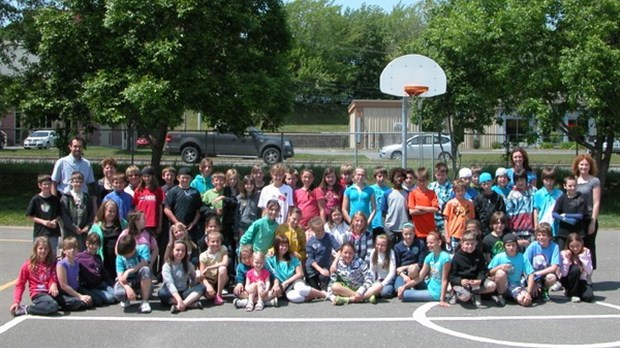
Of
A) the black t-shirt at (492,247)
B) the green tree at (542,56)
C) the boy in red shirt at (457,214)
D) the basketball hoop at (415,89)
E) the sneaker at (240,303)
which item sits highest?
the green tree at (542,56)

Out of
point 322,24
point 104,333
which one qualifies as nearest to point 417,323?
point 104,333

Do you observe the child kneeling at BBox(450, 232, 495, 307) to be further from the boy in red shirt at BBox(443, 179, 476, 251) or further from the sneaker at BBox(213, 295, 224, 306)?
the sneaker at BBox(213, 295, 224, 306)

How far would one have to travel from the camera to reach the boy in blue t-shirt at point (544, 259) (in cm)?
812

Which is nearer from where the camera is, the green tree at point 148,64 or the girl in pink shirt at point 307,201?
the girl in pink shirt at point 307,201

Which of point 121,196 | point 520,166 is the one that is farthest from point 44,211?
point 520,166

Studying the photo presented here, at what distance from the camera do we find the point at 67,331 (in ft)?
22.0

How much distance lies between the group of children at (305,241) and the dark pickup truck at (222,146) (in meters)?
15.6

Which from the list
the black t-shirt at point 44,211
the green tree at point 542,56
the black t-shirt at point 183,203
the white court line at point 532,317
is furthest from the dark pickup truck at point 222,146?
the white court line at point 532,317

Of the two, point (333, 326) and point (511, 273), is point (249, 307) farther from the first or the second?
point (511, 273)

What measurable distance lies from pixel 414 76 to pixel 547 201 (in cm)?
380

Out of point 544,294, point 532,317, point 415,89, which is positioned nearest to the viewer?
point 532,317

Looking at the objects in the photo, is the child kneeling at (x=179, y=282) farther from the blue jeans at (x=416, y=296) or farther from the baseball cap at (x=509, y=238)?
the baseball cap at (x=509, y=238)

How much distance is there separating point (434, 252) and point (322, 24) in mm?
73437

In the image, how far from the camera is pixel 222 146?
1038 inches
